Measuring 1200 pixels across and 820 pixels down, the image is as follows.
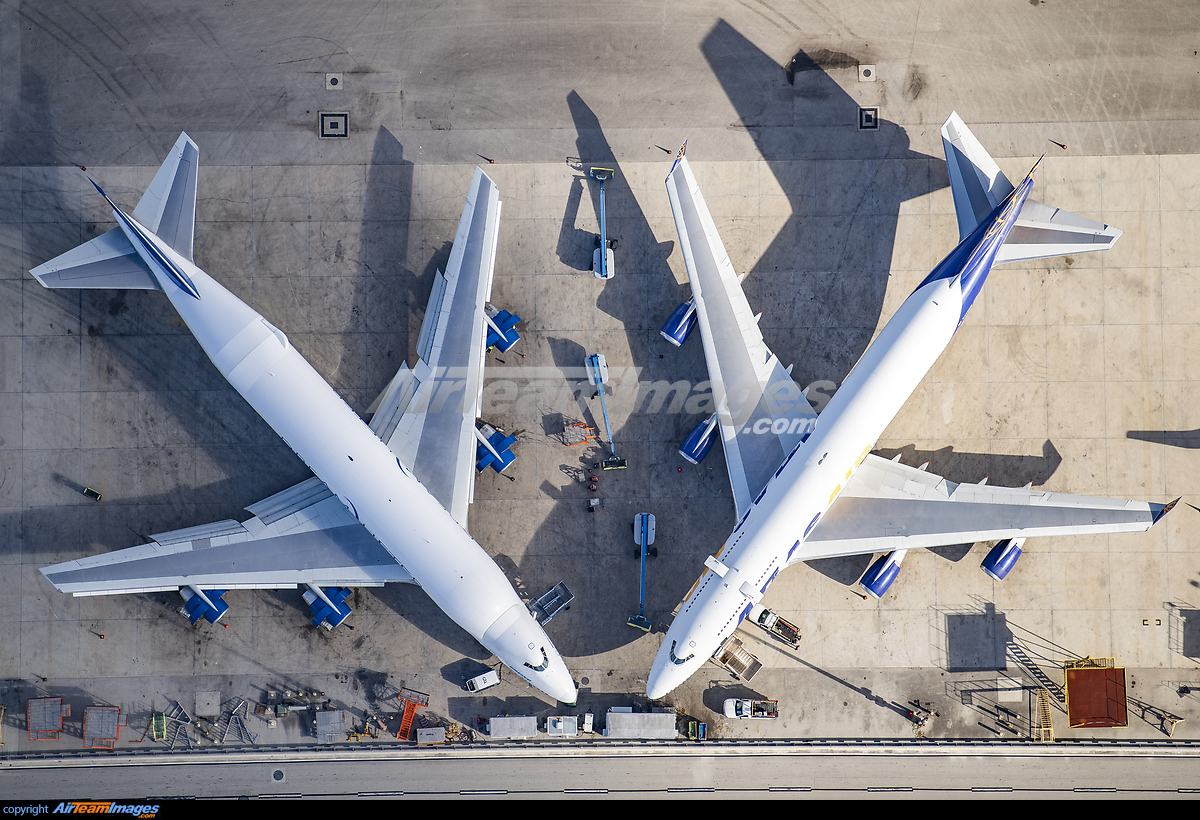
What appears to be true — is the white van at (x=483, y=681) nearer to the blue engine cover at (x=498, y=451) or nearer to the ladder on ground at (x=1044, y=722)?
the blue engine cover at (x=498, y=451)

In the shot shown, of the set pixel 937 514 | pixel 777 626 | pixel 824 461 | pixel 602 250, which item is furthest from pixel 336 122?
pixel 937 514

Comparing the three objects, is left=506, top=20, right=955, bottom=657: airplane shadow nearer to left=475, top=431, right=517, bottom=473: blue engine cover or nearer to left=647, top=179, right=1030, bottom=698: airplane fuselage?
left=475, top=431, right=517, bottom=473: blue engine cover

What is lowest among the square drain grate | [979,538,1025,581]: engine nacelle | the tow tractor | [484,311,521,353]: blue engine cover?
[979,538,1025,581]: engine nacelle

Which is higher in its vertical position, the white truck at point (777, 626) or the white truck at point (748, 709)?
the white truck at point (777, 626)

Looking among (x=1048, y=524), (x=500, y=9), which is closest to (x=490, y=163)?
(x=500, y=9)

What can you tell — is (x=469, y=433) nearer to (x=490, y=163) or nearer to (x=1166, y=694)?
(x=490, y=163)

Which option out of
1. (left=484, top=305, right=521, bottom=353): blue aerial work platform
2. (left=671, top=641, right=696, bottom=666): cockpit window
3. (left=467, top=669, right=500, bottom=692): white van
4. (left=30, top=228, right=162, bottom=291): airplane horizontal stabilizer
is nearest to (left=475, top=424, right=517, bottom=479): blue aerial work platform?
(left=484, top=305, right=521, bottom=353): blue aerial work platform

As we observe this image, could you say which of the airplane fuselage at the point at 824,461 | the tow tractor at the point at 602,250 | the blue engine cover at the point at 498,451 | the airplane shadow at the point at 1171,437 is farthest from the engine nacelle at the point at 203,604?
the airplane shadow at the point at 1171,437
